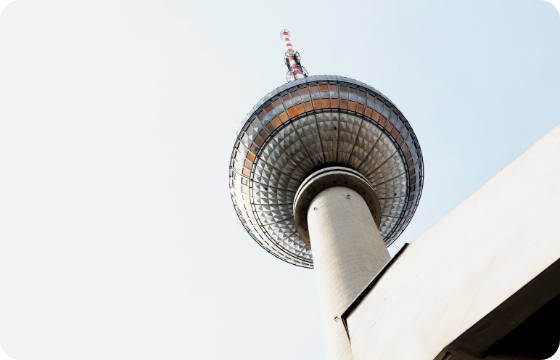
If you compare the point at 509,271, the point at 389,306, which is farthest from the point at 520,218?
the point at 389,306

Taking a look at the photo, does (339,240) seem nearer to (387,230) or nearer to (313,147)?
(313,147)

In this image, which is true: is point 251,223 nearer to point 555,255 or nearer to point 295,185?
point 295,185

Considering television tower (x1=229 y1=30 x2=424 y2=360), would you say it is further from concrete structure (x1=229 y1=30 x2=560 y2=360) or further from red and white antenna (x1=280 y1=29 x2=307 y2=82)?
red and white antenna (x1=280 y1=29 x2=307 y2=82)

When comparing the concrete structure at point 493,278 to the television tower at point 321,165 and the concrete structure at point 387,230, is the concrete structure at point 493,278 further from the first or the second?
the television tower at point 321,165

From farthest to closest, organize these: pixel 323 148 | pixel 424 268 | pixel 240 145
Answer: pixel 240 145
pixel 323 148
pixel 424 268

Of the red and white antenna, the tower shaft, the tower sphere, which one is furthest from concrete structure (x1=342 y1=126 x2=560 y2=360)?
the red and white antenna

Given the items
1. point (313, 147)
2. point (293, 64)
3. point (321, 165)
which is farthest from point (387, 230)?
point (293, 64)
